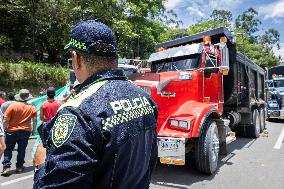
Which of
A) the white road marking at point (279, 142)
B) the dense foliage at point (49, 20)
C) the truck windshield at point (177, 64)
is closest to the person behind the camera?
the truck windshield at point (177, 64)

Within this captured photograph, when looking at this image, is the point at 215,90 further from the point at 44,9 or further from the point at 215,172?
the point at 44,9

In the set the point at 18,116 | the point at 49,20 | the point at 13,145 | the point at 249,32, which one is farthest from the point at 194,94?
the point at 249,32

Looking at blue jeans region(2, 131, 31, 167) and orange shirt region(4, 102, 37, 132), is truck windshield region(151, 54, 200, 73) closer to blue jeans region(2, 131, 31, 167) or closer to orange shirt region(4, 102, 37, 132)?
orange shirt region(4, 102, 37, 132)

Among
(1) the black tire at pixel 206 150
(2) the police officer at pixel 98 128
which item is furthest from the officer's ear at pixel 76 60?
(1) the black tire at pixel 206 150

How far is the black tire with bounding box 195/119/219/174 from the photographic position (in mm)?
6348

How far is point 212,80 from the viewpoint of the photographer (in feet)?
25.0

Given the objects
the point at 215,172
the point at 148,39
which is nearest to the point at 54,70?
the point at 148,39

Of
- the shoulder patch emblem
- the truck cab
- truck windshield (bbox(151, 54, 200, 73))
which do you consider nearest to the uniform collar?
the shoulder patch emblem

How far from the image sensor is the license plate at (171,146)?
5.84 meters

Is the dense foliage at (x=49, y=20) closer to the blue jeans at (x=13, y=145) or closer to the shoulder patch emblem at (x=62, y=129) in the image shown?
the blue jeans at (x=13, y=145)

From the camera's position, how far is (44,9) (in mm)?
20344

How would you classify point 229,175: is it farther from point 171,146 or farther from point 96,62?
point 96,62

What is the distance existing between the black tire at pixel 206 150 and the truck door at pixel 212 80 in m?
0.88

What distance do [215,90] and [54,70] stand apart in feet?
42.7
